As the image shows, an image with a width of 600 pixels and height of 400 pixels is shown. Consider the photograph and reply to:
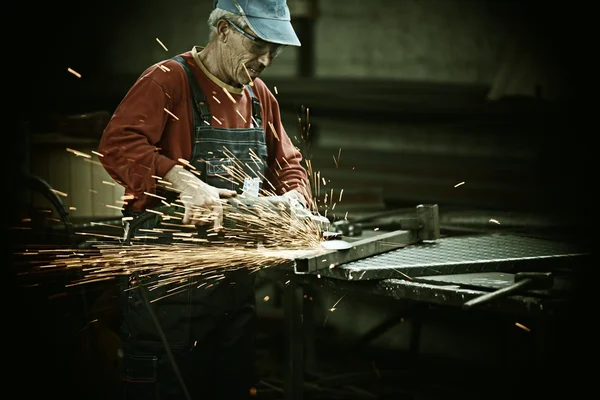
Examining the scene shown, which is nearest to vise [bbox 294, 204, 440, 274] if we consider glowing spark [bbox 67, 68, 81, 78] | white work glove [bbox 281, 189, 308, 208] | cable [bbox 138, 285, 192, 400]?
white work glove [bbox 281, 189, 308, 208]

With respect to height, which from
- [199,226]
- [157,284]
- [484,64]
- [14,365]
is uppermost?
[484,64]

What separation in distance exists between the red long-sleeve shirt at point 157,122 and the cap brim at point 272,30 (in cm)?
22

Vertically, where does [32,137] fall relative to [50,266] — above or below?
above

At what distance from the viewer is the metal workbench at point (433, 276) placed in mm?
2018

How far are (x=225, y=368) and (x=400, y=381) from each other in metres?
1.66

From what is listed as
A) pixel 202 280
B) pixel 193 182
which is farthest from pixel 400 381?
pixel 193 182

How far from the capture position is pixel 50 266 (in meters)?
3.16

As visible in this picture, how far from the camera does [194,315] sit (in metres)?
2.39

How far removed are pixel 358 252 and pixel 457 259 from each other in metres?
0.33

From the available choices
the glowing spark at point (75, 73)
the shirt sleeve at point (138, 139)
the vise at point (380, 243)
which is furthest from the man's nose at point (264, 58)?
the glowing spark at point (75, 73)

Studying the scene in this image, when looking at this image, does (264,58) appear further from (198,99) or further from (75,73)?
(75,73)

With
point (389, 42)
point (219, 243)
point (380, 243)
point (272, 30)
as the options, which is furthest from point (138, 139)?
point (389, 42)

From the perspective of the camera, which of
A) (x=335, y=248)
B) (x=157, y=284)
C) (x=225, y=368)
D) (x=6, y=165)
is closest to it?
(x=335, y=248)

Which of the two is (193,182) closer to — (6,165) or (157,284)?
(157,284)
